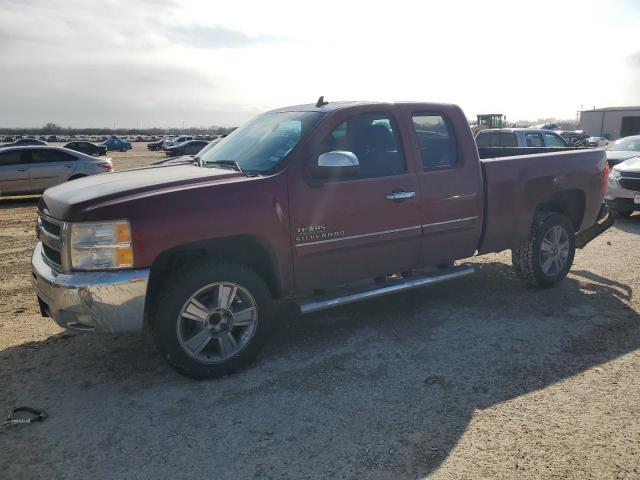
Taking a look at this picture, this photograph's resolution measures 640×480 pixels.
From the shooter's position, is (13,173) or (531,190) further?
(13,173)

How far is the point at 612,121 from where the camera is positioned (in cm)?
6400

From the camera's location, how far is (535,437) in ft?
10.3

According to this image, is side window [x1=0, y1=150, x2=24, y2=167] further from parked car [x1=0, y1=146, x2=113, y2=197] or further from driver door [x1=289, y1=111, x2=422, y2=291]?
driver door [x1=289, y1=111, x2=422, y2=291]

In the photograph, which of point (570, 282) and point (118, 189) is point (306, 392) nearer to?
point (118, 189)

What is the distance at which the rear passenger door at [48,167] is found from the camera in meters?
14.1

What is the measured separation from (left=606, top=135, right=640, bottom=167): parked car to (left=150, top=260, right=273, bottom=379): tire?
37.4 feet

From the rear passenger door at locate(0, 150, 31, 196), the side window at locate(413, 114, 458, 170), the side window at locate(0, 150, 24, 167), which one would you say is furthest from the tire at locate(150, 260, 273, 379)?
the side window at locate(0, 150, 24, 167)

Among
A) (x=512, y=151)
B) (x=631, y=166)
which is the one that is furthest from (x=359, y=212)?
(x=631, y=166)

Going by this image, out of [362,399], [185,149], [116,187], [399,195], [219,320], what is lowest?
[362,399]

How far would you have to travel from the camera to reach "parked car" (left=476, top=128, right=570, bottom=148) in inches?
514

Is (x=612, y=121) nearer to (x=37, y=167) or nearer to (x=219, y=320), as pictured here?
(x=37, y=167)

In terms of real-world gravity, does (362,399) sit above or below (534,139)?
below

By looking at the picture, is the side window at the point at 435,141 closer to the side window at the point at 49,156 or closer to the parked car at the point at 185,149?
the side window at the point at 49,156

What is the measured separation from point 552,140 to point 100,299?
42.5ft
